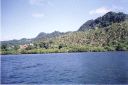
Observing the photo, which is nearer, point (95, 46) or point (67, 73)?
point (67, 73)

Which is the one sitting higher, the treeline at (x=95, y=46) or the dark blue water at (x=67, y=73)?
the treeline at (x=95, y=46)

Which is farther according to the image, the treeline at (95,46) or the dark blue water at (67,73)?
the treeline at (95,46)

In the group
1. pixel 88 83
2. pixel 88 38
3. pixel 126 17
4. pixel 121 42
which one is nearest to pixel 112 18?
pixel 126 17

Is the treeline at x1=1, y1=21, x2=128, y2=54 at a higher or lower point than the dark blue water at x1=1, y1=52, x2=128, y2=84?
higher

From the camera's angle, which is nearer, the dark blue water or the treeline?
the dark blue water

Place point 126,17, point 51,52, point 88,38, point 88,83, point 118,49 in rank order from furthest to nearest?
point 126,17 → point 88,38 → point 51,52 → point 118,49 → point 88,83

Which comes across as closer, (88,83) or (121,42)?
(88,83)

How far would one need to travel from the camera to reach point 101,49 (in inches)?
1236

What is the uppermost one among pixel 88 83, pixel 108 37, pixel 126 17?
pixel 126 17

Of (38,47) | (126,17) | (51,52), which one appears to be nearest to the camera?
(51,52)

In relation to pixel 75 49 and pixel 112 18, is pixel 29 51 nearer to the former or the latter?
pixel 75 49

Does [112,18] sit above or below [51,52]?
above

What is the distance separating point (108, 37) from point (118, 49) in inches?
222

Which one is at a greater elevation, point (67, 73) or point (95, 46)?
point (95, 46)
